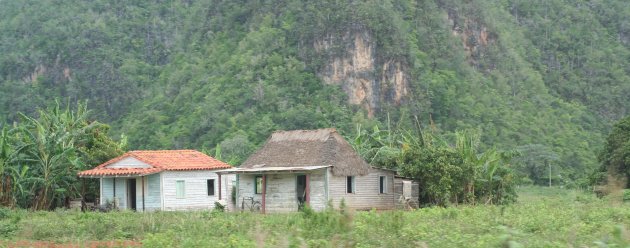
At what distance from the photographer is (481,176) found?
37250mm

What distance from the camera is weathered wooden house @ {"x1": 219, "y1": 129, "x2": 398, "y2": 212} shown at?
113ft

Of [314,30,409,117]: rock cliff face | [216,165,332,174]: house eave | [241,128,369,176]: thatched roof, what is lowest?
[216,165,332,174]: house eave

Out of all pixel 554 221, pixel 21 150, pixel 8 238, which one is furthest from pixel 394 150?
pixel 8 238

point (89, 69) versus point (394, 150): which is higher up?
point (89, 69)

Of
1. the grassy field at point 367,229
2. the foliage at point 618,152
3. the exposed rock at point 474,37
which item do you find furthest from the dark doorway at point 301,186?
the exposed rock at point 474,37

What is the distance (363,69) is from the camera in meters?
78.1

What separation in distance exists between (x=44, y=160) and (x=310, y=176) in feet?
32.2

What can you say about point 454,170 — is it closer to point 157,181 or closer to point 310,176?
point 310,176

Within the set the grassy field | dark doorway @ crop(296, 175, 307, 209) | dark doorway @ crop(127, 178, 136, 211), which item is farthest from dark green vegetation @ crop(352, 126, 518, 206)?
dark doorway @ crop(127, 178, 136, 211)

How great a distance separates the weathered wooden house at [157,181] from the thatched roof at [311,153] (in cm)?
251

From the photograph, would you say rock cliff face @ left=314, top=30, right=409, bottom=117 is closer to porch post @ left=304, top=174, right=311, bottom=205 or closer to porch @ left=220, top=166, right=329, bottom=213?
porch @ left=220, top=166, right=329, bottom=213

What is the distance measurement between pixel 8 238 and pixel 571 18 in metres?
90.0

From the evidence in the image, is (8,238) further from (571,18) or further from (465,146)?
(571,18)

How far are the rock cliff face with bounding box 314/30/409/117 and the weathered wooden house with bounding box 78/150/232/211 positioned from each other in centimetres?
3994
